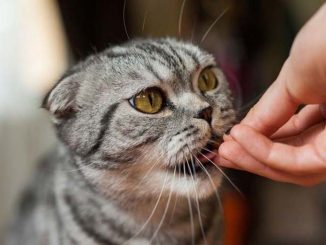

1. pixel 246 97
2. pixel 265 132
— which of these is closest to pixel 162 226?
pixel 265 132

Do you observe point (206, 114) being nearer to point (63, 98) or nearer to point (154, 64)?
point (154, 64)

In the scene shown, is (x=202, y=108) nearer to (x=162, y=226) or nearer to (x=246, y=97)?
(x=162, y=226)

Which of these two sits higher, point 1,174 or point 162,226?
Answer: point 1,174

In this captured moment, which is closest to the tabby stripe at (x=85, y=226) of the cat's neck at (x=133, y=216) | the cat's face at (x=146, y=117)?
the cat's neck at (x=133, y=216)

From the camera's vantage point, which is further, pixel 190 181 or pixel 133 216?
pixel 133 216

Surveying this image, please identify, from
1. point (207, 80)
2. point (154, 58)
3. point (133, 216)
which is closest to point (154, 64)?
point (154, 58)

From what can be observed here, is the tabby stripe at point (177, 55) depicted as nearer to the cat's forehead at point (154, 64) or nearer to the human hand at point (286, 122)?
the cat's forehead at point (154, 64)

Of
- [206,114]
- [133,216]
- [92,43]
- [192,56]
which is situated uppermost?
[92,43]
